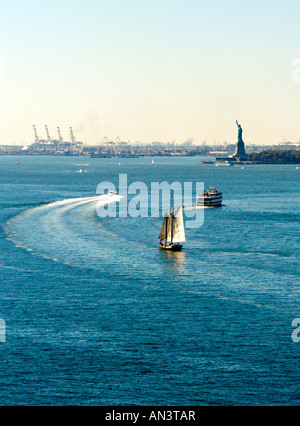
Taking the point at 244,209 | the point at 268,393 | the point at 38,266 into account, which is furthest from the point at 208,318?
the point at 244,209

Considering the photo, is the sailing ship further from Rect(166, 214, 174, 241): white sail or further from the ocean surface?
the ocean surface

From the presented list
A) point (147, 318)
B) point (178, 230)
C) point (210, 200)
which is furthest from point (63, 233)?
point (210, 200)

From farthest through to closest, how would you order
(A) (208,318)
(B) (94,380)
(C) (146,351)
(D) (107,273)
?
(D) (107,273)
(A) (208,318)
(C) (146,351)
(B) (94,380)

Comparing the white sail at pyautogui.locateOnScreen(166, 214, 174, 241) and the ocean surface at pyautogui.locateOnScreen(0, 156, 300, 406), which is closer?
the ocean surface at pyautogui.locateOnScreen(0, 156, 300, 406)

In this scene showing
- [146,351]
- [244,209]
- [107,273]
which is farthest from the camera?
[244,209]

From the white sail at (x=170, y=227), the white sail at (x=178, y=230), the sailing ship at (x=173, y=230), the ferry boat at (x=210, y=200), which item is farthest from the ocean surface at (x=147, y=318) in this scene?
the ferry boat at (x=210, y=200)

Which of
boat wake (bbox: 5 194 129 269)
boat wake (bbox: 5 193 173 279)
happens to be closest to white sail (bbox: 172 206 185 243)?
boat wake (bbox: 5 193 173 279)

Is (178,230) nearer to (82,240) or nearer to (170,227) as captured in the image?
(170,227)
